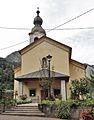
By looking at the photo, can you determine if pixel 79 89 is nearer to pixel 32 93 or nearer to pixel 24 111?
pixel 24 111

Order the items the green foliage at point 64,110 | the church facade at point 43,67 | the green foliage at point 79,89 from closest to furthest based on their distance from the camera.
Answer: the green foliage at point 64,110 → the green foliage at point 79,89 → the church facade at point 43,67

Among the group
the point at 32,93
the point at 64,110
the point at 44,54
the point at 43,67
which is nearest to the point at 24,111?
the point at 64,110

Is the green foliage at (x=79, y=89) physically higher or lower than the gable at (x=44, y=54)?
lower

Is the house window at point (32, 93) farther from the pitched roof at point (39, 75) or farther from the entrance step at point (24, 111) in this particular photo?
the entrance step at point (24, 111)

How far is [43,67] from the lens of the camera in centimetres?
3306

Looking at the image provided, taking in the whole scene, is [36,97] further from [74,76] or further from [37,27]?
[37,27]

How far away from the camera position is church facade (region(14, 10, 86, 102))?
104 feet

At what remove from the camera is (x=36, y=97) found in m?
32.7

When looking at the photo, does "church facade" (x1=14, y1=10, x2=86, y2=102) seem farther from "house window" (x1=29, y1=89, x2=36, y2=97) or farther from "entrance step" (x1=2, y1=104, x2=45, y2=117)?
"entrance step" (x1=2, y1=104, x2=45, y2=117)

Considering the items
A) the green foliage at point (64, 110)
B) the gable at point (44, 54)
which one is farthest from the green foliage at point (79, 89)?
the gable at point (44, 54)

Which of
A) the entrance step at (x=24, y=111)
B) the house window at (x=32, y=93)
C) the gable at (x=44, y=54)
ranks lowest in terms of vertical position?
the entrance step at (x=24, y=111)

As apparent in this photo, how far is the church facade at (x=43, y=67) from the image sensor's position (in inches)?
1248

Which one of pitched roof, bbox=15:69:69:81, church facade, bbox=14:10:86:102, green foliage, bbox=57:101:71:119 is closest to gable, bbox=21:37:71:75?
church facade, bbox=14:10:86:102

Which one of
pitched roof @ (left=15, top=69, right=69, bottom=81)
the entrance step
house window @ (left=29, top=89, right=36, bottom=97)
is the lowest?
the entrance step
